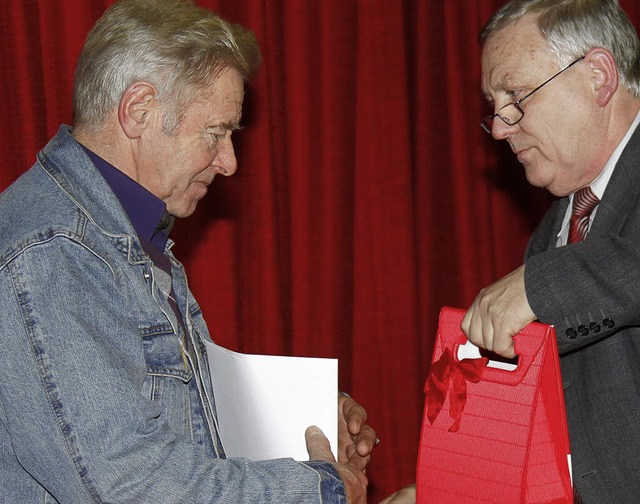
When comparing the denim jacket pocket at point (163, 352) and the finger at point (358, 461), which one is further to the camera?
the finger at point (358, 461)

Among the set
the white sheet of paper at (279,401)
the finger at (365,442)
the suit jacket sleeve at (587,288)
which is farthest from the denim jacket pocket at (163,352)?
the suit jacket sleeve at (587,288)

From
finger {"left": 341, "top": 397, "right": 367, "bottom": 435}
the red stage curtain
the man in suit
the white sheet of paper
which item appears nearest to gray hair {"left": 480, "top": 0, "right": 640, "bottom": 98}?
the man in suit

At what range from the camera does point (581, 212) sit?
1739 millimetres

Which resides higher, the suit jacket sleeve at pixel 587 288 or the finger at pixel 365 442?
the suit jacket sleeve at pixel 587 288

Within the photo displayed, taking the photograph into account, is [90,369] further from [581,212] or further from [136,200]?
[581,212]

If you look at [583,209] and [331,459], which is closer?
[331,459]

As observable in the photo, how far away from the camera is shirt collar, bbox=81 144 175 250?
57.9 inches

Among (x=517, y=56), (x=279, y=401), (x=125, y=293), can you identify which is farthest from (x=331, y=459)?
(x=517, y=56)

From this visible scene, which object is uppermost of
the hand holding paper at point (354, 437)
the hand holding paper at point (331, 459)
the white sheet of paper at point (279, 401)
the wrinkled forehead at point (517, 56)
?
the wrinkled forehead at point (517, 56)

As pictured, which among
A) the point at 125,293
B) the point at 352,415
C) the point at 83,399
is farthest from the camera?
the point at 352,415

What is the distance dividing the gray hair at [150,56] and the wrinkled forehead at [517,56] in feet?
1.81

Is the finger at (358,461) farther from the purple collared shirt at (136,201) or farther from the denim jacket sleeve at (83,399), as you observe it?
the purple collared shirt at (136,201)

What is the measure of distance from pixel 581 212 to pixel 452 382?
559 mm

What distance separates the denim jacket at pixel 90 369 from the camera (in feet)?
3.97
